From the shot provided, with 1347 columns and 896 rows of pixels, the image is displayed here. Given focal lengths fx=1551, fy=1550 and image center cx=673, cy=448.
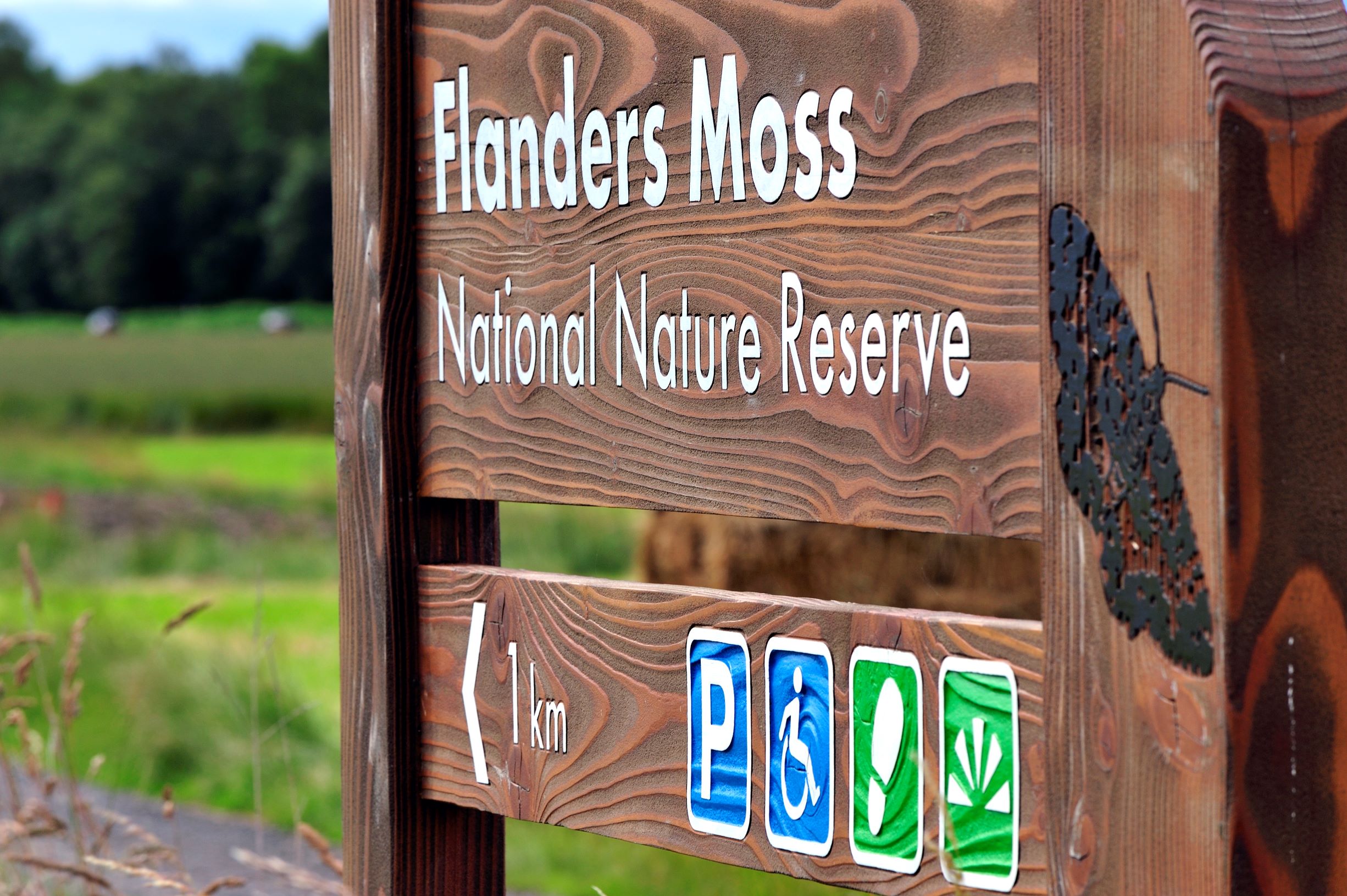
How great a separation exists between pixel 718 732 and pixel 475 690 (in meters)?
0.39

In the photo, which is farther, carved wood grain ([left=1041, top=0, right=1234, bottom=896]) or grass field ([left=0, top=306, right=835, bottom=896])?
grass field ([left=0, top=306, right=835, bottom=896])

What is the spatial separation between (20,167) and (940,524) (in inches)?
1399

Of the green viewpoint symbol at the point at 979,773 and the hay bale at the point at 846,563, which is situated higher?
the green viewpoint symbol at the point at 979,773

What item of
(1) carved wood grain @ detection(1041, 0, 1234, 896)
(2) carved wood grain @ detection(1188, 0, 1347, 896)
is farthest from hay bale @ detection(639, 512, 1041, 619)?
(2) carved wood grain @ detection(1188, 0, 1347, 896)

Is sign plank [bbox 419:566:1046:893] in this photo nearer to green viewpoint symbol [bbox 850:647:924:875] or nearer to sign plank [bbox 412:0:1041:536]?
green viewpoint symbol [bbox 850:647:924:875]

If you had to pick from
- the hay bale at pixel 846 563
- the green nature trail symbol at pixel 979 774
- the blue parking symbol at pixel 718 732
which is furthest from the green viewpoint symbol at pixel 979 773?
the hay bale at pixel 846 563

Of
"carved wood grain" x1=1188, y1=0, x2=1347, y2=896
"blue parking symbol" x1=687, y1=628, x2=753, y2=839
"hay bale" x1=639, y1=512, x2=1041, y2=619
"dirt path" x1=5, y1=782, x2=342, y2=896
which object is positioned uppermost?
"carved wood grain" x1=1188, y1=0, x2=1347, y2=896

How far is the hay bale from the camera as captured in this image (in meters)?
7.99

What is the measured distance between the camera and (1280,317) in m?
1.07

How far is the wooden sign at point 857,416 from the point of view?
107 centimetres

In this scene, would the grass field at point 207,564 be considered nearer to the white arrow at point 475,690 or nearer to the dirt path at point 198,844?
the dirt path at point 198,844

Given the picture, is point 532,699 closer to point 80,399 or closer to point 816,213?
point 816,213

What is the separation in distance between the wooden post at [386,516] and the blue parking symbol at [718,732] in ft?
1.47

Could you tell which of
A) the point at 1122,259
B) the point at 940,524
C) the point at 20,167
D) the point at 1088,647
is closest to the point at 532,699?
the point at 940,524
